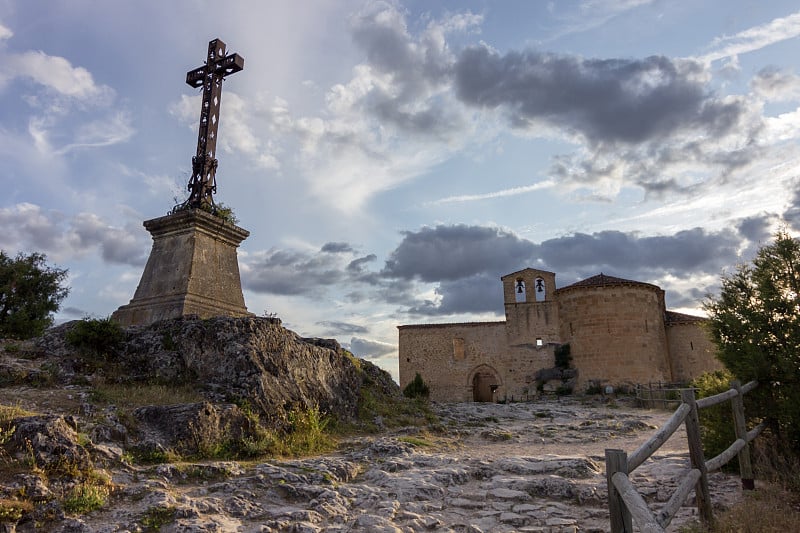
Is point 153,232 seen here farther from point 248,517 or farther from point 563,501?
point 563,501

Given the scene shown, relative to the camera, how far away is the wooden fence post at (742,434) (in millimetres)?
6082

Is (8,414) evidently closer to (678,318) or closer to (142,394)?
(142,394)

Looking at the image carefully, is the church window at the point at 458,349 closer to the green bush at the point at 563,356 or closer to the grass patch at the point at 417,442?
the green bush at the point at 563,356

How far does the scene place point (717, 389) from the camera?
7.52 m

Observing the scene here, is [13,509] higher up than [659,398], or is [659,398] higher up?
[659,398]

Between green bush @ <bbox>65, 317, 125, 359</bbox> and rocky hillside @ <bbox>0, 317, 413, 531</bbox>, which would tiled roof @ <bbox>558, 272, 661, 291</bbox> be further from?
green bush @ <bbox>65, 317, 125, 359</bbox>

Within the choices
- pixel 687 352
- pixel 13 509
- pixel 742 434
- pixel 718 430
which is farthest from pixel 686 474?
pixel 687 352

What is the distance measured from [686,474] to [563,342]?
23685mm

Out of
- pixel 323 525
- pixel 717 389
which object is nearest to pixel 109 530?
pixel 323 525

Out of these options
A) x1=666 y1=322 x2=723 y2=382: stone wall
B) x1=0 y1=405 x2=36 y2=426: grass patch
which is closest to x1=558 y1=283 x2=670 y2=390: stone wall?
x1=666 y1=322 x2=723 y2=382: stone wall

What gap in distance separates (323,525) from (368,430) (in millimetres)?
5991

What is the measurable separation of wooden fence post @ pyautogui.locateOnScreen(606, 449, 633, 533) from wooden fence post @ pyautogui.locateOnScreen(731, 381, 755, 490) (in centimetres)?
356

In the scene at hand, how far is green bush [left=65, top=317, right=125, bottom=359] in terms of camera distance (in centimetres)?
1004

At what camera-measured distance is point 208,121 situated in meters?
13.8
